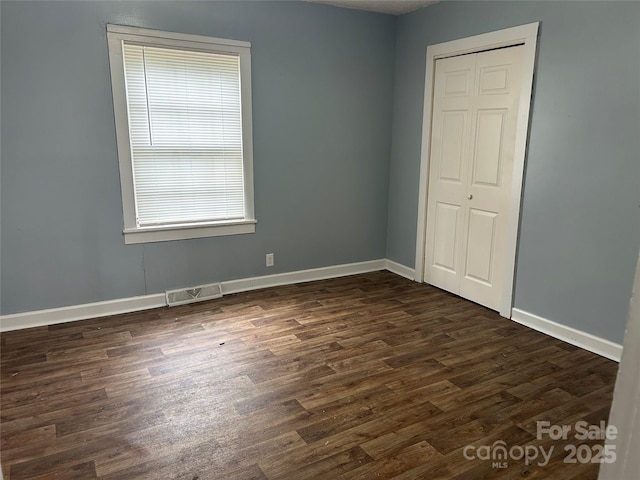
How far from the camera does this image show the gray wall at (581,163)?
9.02 feet

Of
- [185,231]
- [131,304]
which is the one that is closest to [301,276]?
[185,231]

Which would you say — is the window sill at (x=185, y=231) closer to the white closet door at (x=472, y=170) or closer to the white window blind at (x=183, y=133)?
the white window blind at (x=183, y=133)

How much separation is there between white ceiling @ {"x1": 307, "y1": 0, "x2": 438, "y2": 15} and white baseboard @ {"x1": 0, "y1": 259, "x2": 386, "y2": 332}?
248 centimetres

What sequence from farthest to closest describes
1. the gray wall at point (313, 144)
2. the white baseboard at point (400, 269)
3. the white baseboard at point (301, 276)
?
the white baseboard at point (400, 269) < the white baseboard at point (301, 276) < the gray wall at point (313, 144)

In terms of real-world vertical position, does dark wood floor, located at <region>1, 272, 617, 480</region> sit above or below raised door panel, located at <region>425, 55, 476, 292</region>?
below

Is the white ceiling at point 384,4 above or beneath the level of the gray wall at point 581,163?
above

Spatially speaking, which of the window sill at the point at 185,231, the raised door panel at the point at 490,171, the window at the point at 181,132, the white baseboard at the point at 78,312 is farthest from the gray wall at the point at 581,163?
the white baseboard at the point at 78,312

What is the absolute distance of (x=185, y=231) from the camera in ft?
12.4

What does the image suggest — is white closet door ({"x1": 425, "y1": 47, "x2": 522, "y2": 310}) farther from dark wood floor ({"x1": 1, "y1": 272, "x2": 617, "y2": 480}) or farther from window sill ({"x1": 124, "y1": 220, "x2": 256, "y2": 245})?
window sill ({"x1": 124, "y1": 220, "x2": 256, "y2": 245})

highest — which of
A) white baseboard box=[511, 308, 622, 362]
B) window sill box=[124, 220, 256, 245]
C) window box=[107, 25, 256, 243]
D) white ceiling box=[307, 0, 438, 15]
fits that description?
white ceiling box=[307, 0, 438, 15]

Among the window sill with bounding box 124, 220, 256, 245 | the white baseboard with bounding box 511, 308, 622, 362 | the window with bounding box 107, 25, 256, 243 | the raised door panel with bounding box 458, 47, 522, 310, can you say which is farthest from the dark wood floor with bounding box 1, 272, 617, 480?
the window with bounding box 107, 25, 256, 243

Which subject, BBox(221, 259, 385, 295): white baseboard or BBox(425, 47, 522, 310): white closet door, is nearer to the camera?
BBox(425, 47, 522, 310): white closet door

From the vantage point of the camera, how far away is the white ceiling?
13.0 ft

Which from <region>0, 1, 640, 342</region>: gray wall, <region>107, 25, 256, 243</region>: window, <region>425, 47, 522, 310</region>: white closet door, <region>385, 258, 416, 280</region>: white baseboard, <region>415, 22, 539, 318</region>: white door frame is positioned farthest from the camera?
<region>385, 258, 416, 280</region>: white baseboard
